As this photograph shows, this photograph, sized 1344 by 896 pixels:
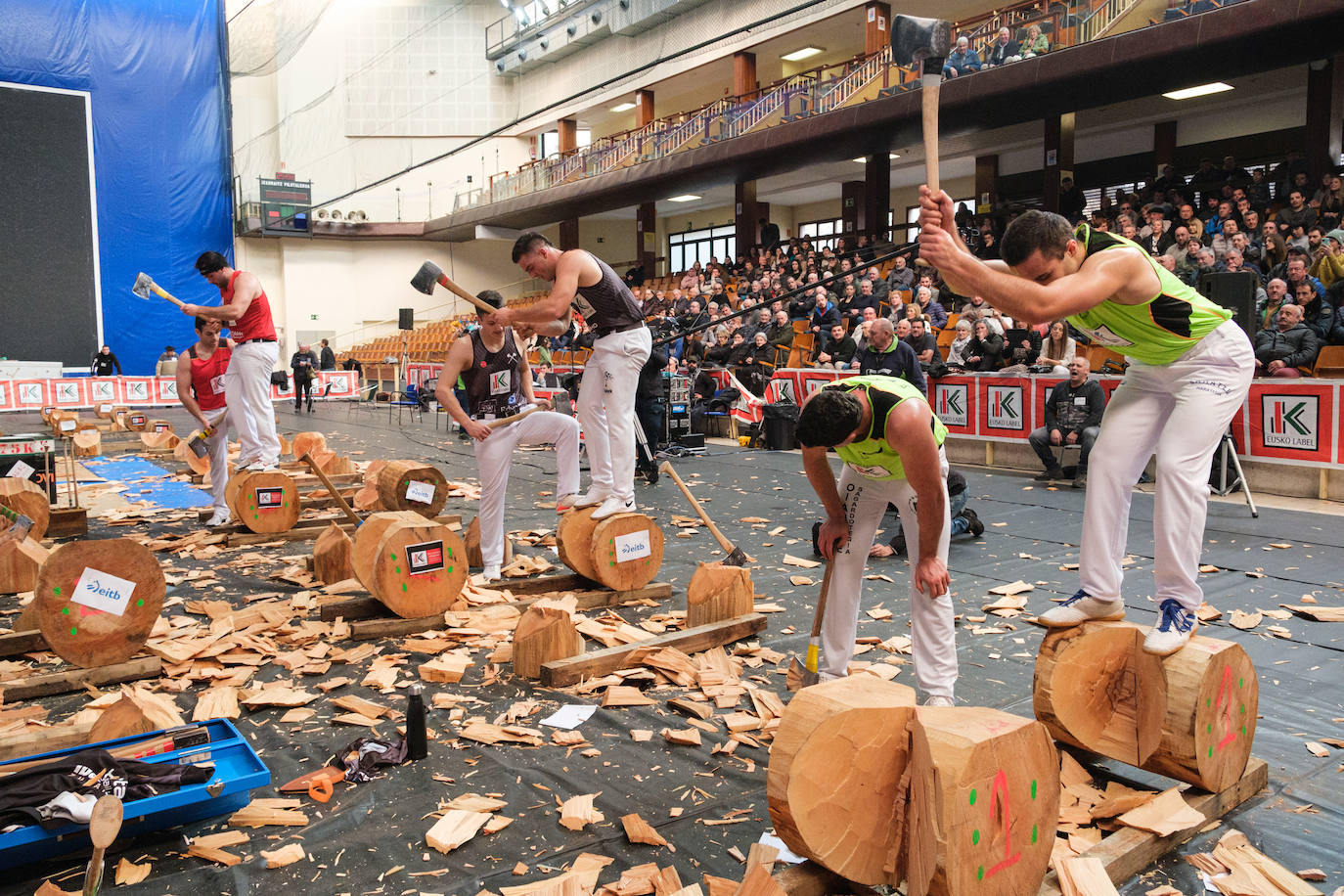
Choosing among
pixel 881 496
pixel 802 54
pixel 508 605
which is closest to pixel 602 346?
pixel 508 605

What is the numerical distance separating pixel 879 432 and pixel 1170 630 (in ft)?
3.90

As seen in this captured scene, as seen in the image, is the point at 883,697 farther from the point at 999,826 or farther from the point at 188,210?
the point at 188,210

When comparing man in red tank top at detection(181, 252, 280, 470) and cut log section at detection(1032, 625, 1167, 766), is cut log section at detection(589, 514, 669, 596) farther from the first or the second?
man in red tank top at detection(181, 252, 280, 470)

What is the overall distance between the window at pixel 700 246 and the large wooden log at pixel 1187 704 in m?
29.7

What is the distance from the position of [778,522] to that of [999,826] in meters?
5.79

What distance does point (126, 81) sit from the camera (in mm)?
29375

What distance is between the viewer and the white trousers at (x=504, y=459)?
598 centimetres

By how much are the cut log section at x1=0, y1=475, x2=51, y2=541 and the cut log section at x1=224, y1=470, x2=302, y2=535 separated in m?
1.35

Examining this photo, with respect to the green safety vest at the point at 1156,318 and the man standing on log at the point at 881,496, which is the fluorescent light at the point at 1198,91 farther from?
the man standing on log at the point at 881,496

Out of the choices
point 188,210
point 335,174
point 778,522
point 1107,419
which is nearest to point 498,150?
point 335,174

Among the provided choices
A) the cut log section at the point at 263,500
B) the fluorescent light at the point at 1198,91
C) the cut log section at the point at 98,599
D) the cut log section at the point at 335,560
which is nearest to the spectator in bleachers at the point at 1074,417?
the cut log section at the point at 335,560

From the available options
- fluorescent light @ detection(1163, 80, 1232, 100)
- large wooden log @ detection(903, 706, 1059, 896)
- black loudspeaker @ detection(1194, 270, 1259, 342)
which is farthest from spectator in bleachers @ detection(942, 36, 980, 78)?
large wooden log @ detection(903, 706, 1059, 896)

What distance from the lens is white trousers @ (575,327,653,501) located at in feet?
19.1

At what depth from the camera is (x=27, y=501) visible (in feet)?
23.4
